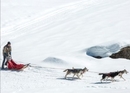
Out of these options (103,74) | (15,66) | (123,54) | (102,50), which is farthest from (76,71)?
(102,50)

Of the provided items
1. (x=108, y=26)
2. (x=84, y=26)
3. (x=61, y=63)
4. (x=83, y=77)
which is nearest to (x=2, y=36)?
(x=84, y=26)

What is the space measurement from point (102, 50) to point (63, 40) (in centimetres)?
402

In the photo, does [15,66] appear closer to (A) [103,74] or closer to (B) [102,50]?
(A) [103,74]

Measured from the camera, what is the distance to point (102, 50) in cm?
1714

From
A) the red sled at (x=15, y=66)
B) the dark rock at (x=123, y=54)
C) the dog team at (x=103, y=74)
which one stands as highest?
the dark rock at (x=123, y=54)

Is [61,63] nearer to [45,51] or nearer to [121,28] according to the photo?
[45,51]

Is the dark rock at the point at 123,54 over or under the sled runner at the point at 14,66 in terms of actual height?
over

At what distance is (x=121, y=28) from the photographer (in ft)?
69.7

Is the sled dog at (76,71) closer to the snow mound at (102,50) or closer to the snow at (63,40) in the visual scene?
the snow at (63,40)

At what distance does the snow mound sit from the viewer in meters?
16.8

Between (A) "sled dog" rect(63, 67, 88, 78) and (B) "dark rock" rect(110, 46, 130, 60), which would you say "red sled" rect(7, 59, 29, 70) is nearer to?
(A) "sled dog" rect(63, 67, 88, 78)

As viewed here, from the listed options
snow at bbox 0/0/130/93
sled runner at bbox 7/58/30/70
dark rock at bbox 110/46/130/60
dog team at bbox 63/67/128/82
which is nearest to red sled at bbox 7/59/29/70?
sled runner at bbox 7/58/30/70

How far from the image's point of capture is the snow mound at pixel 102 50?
55.1ft

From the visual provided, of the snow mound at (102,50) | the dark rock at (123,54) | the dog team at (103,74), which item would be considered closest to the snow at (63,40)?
the snow mound at (102,50)
